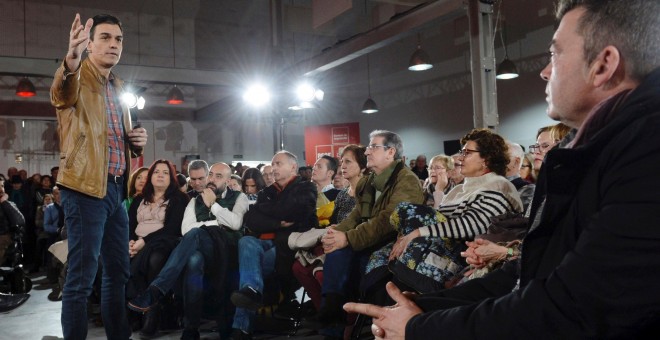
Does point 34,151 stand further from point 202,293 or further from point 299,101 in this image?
point 202,293

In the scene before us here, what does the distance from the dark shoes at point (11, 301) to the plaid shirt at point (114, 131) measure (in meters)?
2.94

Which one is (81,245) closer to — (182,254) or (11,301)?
(182,254)

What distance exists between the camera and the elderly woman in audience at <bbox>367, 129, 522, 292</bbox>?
260cm

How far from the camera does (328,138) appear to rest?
1296 centimetres

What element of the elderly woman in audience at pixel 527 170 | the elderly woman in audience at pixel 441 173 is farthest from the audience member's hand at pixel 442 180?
the elderly woman in audience at pixel 527 170

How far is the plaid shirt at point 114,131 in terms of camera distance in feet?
8.12

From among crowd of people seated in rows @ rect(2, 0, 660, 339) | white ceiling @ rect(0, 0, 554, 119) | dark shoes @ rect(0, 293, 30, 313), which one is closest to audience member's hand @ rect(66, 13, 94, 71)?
crowd of people seated in rows @ rect(2, 0, 660, 339)

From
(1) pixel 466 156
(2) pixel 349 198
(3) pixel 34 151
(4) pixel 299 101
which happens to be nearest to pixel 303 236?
(2) pixel 349 198

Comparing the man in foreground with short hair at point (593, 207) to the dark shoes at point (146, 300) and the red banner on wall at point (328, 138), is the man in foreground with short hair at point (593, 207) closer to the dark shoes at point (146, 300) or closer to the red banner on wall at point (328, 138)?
the dark shoes at point (146, 300)

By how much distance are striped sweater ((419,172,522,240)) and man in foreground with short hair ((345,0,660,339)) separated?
5.49 ft

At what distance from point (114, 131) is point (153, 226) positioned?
1630 millimetres

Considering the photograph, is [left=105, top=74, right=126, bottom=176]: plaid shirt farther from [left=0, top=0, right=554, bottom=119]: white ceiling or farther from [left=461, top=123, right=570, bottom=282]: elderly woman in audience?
[left=0, top=0, right=554, bottom=119]: white ceiling

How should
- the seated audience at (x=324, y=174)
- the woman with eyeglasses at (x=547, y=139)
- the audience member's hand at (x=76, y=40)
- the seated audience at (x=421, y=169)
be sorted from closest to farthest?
1. the audience member's hand at (x=76, y=40)
2. the woman with eyeglasses at (x=547, y=139)
3. the seated audience at (x=324, y=174)
4. the seated audience at (x=421, y=169)

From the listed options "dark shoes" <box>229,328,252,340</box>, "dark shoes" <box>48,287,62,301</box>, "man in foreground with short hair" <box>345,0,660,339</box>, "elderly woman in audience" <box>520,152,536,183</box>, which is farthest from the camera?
"dark shoes" <box>48,287,62,301</box>
